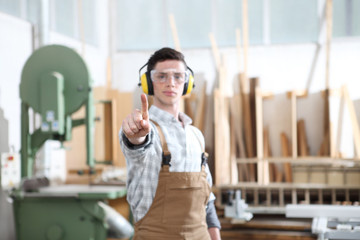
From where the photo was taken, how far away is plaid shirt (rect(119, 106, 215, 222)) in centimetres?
141

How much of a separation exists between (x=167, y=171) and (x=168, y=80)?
10.8 inches

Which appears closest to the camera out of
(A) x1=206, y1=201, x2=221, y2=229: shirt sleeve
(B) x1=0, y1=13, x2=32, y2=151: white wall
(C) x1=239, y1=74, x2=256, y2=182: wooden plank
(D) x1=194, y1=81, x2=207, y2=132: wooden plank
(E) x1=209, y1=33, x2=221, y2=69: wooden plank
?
(A) x1=206, y1=201, x2=221, y2=229: shirt sleeve

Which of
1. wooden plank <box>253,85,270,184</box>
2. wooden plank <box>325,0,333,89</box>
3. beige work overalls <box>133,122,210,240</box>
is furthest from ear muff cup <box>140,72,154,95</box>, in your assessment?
wooden plank <box>325,0,333,89</box>

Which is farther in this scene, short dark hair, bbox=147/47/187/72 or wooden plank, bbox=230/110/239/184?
wooden plank, bbox=230/110/239/184

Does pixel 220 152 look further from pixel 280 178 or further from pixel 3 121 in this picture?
pixel 3 121

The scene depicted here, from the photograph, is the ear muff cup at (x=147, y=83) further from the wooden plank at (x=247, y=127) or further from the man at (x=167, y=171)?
the wooden plank at (x=247, y=127)

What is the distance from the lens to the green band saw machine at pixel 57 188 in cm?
337

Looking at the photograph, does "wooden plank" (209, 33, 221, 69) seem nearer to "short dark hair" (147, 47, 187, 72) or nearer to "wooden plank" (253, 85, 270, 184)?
"wooden plank" (253, 85, 270, 184)

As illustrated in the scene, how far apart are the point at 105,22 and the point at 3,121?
2667 mm

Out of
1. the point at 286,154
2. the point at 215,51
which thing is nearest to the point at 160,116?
the point at 286,154

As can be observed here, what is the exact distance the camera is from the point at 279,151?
5723 millimetres

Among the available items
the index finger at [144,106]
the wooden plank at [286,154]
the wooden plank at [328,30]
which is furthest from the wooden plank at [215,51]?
the index finger at [144,106]

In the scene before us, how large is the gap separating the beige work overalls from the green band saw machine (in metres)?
1.90

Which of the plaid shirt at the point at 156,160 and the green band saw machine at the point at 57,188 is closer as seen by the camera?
the plaid shirt at the point at 156,160
